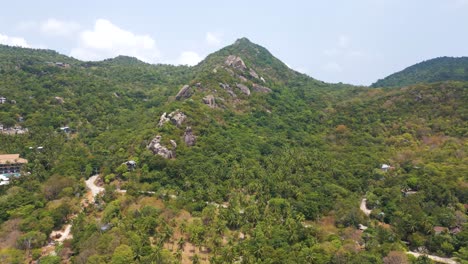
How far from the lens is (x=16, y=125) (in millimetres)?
106438

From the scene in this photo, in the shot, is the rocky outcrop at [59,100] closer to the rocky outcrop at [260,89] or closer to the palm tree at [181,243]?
the rocky outcrop at [260,89]

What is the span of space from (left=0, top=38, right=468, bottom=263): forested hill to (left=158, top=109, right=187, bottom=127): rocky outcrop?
2.41 ft

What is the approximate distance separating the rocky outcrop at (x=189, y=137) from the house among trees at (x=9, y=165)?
41543 mm

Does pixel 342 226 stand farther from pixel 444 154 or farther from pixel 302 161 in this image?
pixel 444 154

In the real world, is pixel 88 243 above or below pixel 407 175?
below

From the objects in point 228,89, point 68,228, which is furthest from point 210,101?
point 68,228

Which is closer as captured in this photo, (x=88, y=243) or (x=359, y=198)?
(x=88, y=243)

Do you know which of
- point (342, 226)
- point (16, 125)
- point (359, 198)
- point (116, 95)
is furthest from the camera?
point (116, 95)

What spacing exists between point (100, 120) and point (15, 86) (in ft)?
123

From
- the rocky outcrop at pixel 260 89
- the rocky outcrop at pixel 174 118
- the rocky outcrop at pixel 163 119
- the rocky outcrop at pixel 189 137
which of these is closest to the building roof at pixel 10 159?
the rocky outcrop at pixel 163 119

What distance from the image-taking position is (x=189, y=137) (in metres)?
101

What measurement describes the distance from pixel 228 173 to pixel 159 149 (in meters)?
20.1

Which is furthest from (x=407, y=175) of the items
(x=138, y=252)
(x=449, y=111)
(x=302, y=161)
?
(x=138, y=252)

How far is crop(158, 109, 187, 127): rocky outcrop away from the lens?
10394 cm
